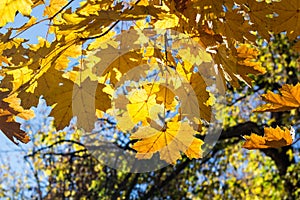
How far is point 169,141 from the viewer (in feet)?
2.57

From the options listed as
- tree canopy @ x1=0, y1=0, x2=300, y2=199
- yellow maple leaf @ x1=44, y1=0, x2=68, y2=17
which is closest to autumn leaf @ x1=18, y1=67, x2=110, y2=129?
tree canopy @ x1=0, y1=0, x2=300, y2=199

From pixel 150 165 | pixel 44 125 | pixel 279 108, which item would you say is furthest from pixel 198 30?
pixel 44 125

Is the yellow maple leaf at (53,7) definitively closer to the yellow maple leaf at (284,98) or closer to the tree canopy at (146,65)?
the tree canopy at (146,65)

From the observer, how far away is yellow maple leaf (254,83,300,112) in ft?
1.94

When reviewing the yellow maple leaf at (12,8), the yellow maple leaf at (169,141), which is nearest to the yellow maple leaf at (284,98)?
the yellow maple leaf at (169,141)

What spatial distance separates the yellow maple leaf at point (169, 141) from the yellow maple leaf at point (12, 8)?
0.26m

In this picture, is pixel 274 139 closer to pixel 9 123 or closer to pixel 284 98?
pixel 284 98

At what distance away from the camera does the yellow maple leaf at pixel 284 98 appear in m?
0.59

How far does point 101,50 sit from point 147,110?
140mm

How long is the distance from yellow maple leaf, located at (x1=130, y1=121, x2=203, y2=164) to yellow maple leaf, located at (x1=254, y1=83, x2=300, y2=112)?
19 centimetres

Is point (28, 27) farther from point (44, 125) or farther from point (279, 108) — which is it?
point (44, 125)

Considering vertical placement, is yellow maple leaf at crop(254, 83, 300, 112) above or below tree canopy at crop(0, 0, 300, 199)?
below

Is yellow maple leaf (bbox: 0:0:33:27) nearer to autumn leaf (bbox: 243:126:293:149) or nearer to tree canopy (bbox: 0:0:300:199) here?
tree canopy (bbox: 0:0:300:199)

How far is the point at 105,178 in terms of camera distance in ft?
15.2
